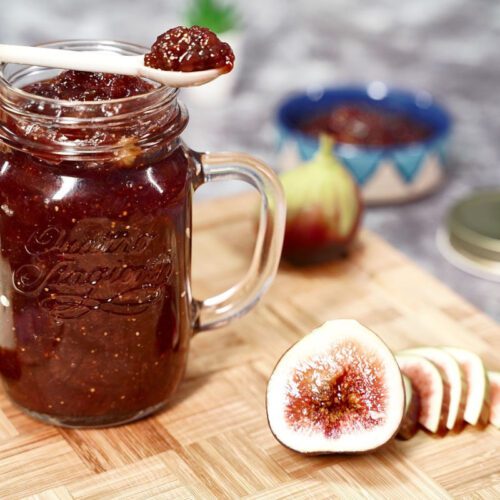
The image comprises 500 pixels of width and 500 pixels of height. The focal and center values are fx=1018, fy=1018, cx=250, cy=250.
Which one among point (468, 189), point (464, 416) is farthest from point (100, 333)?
point (468, 189)

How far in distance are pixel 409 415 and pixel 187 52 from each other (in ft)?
2.58

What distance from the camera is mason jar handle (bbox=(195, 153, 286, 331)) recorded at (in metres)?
1.88

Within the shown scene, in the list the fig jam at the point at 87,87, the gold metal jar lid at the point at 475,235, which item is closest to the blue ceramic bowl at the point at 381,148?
the gold metal jar lid at the point at 475,235

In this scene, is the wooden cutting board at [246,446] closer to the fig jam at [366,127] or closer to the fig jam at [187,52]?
the fig jam at [187,52]

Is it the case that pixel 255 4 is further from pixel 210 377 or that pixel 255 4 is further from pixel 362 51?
pixel 210 377

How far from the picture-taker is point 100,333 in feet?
5.79

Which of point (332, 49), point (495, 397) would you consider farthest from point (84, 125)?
point (332, 49)

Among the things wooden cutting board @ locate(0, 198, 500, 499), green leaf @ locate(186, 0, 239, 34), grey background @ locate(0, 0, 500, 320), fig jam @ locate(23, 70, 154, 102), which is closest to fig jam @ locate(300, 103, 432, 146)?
grey background @ locate(0, 0, 500, 320)

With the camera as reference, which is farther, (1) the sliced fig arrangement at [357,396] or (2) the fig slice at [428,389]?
(2) the fig slice at [428,389]

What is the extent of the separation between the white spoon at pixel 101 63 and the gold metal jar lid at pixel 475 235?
1.35 m

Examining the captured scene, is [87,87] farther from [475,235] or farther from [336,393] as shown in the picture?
[475,235]

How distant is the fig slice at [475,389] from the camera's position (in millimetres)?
1926

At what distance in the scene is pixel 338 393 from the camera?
1.85 meters

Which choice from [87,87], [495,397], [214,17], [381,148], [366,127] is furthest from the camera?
[214,17]
